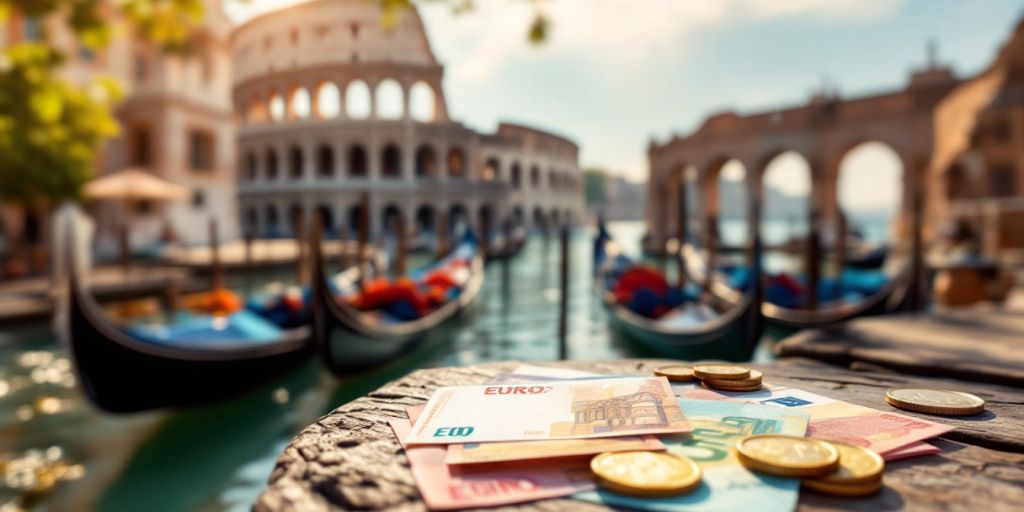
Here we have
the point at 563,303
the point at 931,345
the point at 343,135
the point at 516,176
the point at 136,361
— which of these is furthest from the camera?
the point at 516,176

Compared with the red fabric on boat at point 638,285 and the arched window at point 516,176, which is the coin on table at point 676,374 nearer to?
the red fabric on boat at point 638,285

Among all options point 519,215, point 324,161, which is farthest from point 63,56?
point 519,215

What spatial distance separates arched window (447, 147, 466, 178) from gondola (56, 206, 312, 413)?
2009 centimetres

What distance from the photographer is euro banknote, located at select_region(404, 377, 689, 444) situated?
701 mm

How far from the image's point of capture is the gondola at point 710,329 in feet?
13.1

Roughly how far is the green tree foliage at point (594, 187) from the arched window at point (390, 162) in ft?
106

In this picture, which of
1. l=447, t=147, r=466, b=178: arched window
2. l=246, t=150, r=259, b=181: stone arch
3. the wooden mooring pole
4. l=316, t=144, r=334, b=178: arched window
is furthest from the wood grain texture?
l=246, t=150, r=259, b=181: stone arch

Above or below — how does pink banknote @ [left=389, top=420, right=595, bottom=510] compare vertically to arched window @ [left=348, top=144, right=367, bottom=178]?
below

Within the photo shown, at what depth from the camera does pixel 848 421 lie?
0.77m

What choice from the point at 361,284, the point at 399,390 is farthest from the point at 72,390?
the point at 399,390

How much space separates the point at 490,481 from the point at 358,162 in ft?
80.2

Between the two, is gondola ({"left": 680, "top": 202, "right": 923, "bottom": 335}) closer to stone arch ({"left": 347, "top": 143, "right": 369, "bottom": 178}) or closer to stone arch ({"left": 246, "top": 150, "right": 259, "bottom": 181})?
stone arch ({"left": 347, "top": 143, "right": 369, "bottom": 178})

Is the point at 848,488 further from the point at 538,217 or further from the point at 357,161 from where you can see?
the point at 538,217

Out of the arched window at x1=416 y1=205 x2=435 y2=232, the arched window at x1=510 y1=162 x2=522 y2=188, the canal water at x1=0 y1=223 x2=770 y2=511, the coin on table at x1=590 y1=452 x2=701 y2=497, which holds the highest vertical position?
the arched window at x1=510 y1=162 x2=522 y2=188
